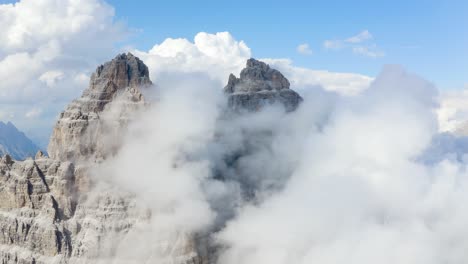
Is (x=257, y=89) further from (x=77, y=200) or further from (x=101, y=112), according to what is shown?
(x=77, y=200)

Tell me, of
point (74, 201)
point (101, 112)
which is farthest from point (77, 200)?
point (101, 112)

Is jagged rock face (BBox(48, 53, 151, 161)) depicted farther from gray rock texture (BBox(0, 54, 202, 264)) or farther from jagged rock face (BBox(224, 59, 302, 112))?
jagged rock face (BBox(224, 59, 302, 112))

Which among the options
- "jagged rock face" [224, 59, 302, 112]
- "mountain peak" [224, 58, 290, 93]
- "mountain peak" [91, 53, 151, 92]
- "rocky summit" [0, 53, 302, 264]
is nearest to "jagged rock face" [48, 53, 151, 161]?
"mountain peak" [91, 53, 151, 92]

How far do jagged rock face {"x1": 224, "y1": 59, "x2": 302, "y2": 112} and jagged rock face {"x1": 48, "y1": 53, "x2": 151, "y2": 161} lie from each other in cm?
3611

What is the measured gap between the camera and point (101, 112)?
4117 inches

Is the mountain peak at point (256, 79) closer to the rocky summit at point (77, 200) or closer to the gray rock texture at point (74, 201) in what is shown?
the rocky summit at point (77, 200)

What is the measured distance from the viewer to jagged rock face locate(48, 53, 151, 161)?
328 feet

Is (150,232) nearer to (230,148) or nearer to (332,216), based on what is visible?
(230,148)

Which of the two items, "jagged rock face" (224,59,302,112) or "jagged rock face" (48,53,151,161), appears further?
"jagged rock face" (224,59,302,112)

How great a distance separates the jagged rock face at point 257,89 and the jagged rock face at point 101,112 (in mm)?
36109

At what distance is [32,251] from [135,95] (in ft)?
117

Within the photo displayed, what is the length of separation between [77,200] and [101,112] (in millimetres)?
18943

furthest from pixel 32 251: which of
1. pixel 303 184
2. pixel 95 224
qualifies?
pixel 303 184

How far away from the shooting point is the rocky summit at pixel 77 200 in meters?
92.7
